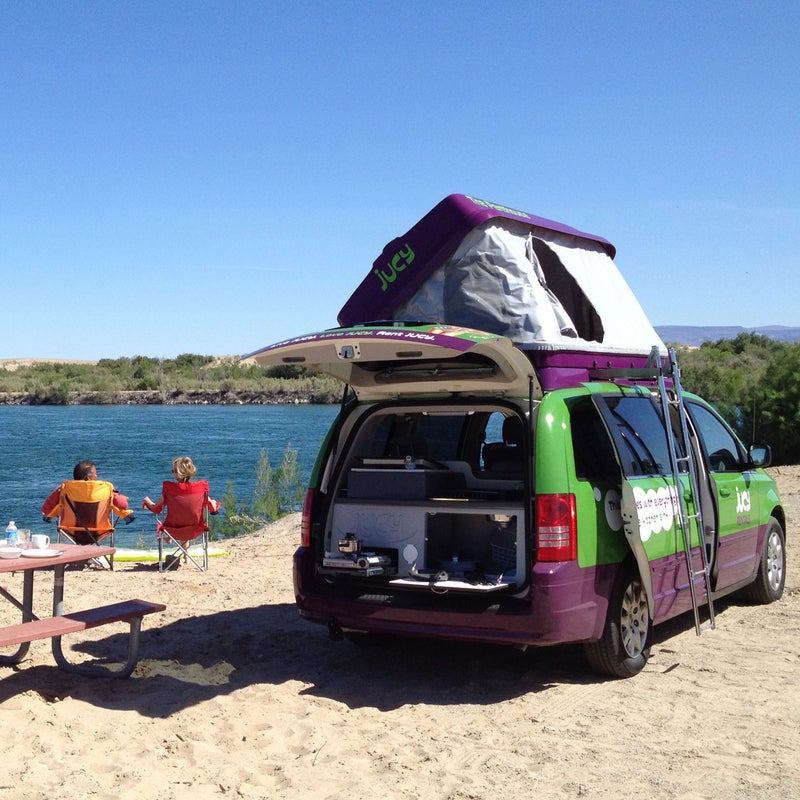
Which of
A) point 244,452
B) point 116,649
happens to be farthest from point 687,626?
point 244,452

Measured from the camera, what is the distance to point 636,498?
6.14 meters

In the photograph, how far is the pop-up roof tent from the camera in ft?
20.5

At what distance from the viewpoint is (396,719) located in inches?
218

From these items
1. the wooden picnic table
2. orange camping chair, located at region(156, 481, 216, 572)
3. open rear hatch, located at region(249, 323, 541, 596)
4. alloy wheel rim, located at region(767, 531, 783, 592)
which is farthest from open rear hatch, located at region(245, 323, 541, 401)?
orange camping chair, located at region(156, 481, 216, 572)

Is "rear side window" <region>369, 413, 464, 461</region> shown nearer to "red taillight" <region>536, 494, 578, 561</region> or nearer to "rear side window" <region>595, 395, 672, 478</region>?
"rear side window" <region>595, 395, 672, 478</region>

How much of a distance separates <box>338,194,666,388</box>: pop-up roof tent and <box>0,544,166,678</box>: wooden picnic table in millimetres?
2244

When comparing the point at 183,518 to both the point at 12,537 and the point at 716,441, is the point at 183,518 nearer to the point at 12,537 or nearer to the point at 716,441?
the point at 12,537

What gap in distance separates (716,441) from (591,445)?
2022 mm

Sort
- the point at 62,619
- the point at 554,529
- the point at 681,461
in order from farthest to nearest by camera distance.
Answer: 1. the point at 681,461
2. the point at 62,619
3. the point at 554,529

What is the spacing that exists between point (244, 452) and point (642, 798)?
3078 cm

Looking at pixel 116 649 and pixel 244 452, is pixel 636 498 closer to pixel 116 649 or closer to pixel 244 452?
pixel 116 649

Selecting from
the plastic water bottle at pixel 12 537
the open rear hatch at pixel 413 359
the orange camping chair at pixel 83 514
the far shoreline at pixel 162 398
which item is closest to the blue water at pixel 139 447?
the orange camping chair at pixel 83 514

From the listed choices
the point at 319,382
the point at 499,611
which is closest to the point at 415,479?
the point at 499,611

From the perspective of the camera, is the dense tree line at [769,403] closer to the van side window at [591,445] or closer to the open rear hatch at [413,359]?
the van side window at [591,445]
